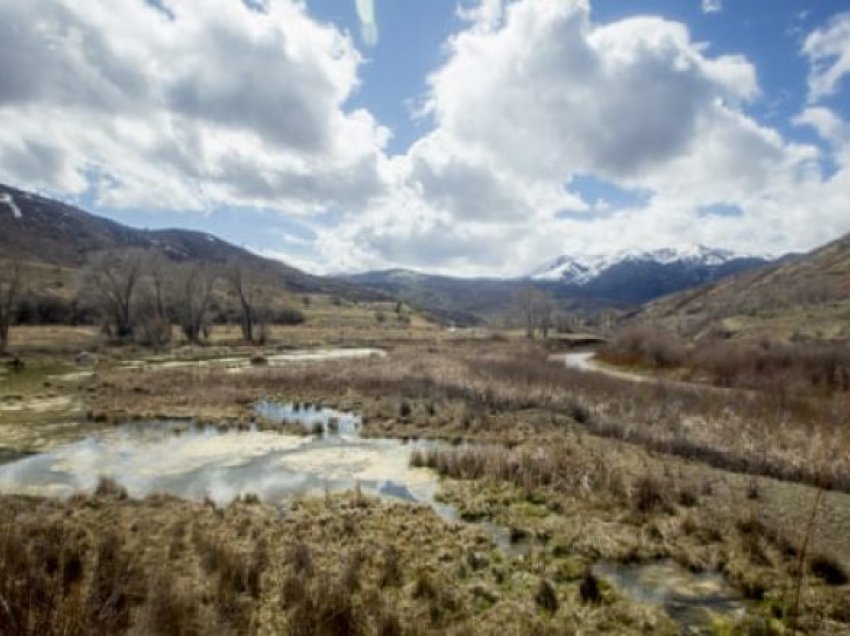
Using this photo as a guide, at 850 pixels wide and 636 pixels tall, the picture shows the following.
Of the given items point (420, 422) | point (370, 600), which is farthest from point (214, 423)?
point (370, 600)

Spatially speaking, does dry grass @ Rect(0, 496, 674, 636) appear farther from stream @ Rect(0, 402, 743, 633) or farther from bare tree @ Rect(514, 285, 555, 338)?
bare tree @ Rect(514, 285, 555, 338)

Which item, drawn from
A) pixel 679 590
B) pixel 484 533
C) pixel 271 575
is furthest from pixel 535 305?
pixel 271 575

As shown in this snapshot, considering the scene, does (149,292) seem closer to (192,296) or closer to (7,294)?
(192,296)

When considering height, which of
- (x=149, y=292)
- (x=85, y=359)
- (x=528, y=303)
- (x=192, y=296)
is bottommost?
(x=85, y=359)

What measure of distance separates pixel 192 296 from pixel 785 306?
83003 millimetres

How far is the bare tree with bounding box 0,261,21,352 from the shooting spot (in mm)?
59094

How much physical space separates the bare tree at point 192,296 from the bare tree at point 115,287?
17.8 ft

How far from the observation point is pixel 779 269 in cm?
17250

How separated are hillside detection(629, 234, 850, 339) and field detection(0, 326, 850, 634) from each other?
109 ft

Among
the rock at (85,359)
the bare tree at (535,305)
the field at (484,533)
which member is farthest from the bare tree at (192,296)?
the bare tree at (535,305)

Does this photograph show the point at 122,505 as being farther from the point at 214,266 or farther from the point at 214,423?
the point at 214,266

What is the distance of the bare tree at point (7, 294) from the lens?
194 ft

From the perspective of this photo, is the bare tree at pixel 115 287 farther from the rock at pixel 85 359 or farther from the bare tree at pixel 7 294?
the rock at pixel 85 359

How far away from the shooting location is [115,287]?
73.9 meters
